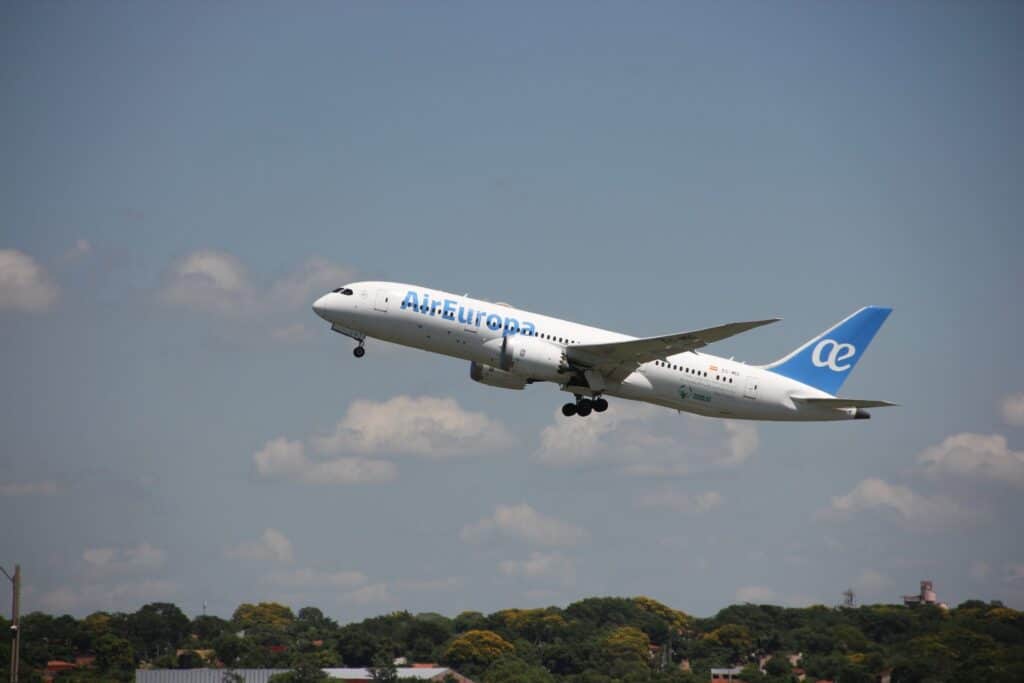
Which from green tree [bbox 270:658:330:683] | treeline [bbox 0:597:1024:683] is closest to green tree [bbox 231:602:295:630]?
treeline [bbox 0:597:1024:683]

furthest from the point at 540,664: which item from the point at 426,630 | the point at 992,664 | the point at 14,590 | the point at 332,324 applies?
the point at 14,590

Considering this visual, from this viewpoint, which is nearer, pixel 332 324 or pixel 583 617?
pixel 332 324

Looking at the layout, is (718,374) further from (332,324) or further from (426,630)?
(426,630)

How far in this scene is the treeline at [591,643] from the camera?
247 feet

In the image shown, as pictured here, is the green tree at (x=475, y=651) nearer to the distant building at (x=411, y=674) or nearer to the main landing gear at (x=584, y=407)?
the distant building at (x=411, y=674)

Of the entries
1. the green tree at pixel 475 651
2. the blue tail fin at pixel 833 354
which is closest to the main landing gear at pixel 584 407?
the blue tail fin at pixel 833 354

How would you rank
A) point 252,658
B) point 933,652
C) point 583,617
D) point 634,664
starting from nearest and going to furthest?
point 933,652, point 634,664, point 252,658, point 583,617

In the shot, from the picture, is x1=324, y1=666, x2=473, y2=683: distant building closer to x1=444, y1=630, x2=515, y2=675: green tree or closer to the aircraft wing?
x1=444, y1=630, x2=515, y2=675: green tree

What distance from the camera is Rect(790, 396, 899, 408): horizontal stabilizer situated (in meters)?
61.7

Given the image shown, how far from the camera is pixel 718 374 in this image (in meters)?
62.8

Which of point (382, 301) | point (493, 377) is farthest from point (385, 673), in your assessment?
point (382, 301)

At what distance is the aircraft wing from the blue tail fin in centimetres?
759

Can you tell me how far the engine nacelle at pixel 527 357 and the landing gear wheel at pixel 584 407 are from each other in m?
3.67

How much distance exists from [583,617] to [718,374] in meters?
55.7
